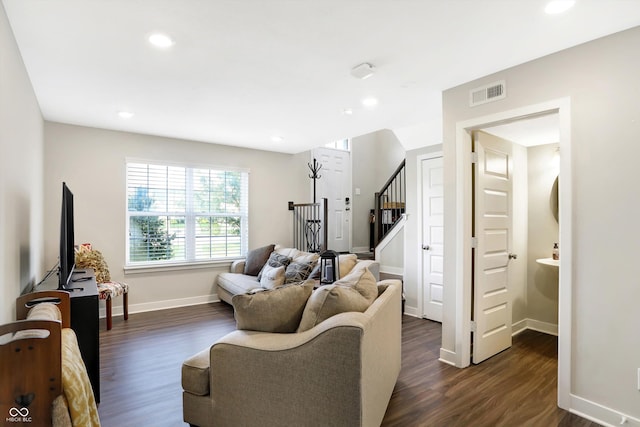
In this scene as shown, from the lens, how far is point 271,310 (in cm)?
195

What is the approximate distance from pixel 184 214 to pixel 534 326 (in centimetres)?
489

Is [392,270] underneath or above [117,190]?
underneath

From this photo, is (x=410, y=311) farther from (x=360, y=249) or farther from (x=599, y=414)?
(x=360, y=249)

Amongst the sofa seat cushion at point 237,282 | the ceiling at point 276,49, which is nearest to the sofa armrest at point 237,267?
the sofa seat cushion at point 237,282

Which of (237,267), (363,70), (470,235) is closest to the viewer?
(363,70)

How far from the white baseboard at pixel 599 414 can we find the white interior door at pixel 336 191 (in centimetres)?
493

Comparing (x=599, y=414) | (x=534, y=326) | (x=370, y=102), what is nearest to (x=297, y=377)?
(x=599, y=414)

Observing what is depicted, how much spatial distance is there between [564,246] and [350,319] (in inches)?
68.3

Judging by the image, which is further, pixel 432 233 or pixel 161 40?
pixel 432 233

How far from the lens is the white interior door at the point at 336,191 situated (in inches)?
268

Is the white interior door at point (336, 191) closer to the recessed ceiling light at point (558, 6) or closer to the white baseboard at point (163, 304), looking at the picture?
Answer: the white baseboard at point (163, 304)

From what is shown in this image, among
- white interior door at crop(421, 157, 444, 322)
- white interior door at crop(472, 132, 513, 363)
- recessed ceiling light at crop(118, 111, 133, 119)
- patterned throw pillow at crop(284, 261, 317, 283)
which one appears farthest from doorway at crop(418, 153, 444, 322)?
recessed ceiling light at crop(118, 111, 133, 119)

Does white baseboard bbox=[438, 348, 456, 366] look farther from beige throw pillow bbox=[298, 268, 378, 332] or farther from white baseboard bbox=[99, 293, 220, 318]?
white baseboard bbox=[99, 293, 220, 318]

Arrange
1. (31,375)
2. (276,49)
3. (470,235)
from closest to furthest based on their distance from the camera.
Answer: (31,375), (276,49), (470,235)
